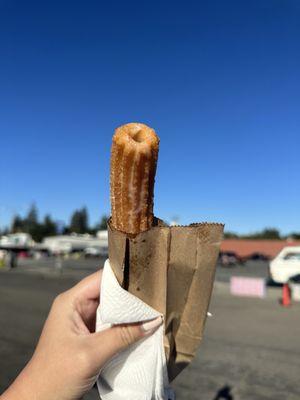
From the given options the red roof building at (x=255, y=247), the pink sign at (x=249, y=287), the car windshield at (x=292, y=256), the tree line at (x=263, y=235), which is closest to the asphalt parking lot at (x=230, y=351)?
the pink sign at (x=249, y=287)

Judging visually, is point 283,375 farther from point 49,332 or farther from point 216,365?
point 49,332

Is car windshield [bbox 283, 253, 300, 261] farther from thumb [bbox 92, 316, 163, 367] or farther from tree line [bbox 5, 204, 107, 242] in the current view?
tree line [bbox 5, 204, 107, 242]

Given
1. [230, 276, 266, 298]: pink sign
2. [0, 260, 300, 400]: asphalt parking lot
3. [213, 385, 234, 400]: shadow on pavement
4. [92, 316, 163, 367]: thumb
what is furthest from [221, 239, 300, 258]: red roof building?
[92, 316, 163, 367]: thumb

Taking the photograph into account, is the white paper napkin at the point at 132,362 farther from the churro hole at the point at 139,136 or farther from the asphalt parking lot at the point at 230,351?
the asphalt parking lot at the point at 230,351

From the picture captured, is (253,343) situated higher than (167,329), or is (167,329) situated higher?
(167,329)

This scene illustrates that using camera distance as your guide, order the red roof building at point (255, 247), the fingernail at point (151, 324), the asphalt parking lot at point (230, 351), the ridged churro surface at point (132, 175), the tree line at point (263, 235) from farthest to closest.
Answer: the tree line at point (263, 235) → the red roof building at point (255, 247) → the asphalt parking lot at point (230, 351) → the fingernail at point (151, 324) → the ridged churro surface at point (132, 175)

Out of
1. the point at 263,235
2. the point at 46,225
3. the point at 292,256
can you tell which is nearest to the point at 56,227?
the point at 46,225

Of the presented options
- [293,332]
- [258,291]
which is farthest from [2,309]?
[258,291]
